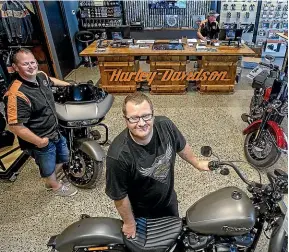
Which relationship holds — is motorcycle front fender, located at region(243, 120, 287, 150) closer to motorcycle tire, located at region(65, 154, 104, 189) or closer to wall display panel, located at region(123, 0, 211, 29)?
motorcycle tire, located at region(65, 154, 104, 189)

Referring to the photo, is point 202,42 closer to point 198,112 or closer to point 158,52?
point 158,52

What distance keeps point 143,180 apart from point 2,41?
4.74 m

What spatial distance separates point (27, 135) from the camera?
199 cm

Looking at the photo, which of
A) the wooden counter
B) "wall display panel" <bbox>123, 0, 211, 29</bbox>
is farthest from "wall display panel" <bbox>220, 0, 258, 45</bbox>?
the wooden counter

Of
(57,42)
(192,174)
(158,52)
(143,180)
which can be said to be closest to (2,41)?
(57,42)

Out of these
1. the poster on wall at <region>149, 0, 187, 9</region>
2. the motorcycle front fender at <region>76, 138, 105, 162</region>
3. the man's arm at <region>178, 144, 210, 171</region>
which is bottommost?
the motorcycle front fender at <region>76, 138, 105, 162</region>

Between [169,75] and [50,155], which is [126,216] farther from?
[169,75]

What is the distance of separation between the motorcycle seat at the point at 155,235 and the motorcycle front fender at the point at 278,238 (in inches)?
19.9

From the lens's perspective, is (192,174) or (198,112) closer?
(192,174)

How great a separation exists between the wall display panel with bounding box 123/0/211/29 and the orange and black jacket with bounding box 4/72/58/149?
564 cm

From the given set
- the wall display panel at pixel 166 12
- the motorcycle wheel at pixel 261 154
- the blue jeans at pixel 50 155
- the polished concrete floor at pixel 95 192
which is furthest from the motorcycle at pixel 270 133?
the wall display panel at pixel 166 12

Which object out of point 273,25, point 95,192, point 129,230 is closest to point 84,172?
point 95,192

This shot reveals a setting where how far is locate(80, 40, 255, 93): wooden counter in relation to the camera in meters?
4.64

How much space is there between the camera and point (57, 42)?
579 cm
